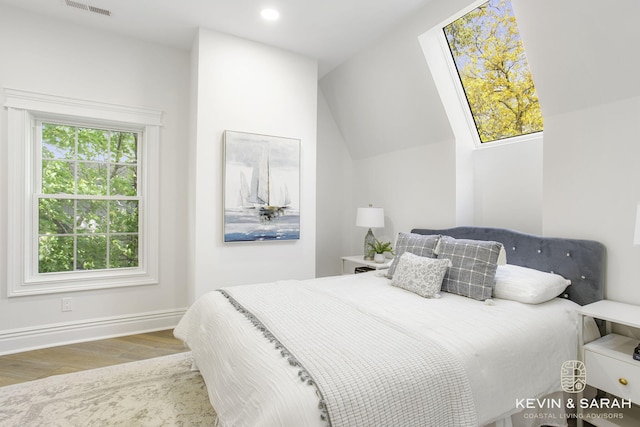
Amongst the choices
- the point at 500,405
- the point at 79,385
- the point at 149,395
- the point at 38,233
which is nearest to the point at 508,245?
the point at 500,405

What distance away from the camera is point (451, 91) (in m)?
3.09

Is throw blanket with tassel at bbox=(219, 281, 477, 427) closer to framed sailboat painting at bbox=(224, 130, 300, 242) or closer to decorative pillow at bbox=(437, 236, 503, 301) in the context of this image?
decorative pillow at bbox=(437, 236, 503, 301)

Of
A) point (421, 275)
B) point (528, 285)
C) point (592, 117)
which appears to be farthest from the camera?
point (421, 275)

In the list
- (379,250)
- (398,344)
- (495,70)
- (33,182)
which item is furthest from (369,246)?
(33,182)

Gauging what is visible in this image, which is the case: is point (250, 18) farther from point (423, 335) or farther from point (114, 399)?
point (114, 399)

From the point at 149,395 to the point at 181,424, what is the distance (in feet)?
1.39

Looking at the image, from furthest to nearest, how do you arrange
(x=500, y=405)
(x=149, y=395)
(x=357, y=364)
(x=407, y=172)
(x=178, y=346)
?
(x=407, y=172) → (x=178, y=346) → (x=149, y=395) → (x=500, y=405) → (x=357, y=364)

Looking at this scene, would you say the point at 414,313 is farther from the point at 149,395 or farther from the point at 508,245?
the point at 149,395

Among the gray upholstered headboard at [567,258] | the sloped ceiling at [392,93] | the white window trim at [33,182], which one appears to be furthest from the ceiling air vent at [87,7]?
the gray upholstered headboard at [567,258]

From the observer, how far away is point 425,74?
3.00 metres

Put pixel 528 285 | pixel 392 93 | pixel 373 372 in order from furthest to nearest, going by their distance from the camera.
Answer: pixel 392 93 < pixel 528 285 < pixel 373 372

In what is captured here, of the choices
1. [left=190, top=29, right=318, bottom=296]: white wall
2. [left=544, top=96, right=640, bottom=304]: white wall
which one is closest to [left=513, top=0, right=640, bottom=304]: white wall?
[left=544, top=96, right=640, bottom=304]: white wall

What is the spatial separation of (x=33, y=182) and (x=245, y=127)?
1.96 metres

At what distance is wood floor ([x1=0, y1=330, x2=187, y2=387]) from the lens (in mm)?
2449
